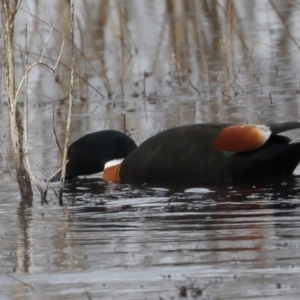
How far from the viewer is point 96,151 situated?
302 inches

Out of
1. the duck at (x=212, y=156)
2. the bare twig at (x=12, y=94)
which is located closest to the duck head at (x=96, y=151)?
Answer: the duck at (x=212, y=156)

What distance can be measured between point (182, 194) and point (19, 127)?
1120mm

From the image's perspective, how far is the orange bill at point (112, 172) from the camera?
727 cm

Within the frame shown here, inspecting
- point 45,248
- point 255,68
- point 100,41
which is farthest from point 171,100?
point 45,248

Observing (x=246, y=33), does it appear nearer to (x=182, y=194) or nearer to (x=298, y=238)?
(x=182, y=194)

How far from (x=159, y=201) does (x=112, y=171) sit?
4.20 ft

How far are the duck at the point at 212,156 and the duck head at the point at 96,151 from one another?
0.38 meters

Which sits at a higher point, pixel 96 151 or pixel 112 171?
pixel 96 151

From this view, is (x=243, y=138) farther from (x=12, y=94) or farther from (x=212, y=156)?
(x=12, y=94)

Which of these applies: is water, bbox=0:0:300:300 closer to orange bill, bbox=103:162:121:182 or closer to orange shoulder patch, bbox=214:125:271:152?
orange bill, bbox=103:162:121:182

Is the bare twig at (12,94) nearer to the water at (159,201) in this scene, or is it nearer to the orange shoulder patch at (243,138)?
the water at (159,201)

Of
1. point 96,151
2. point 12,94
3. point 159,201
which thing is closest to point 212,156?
point 159,201

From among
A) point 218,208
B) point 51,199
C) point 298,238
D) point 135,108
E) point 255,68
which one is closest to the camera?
point 298,238

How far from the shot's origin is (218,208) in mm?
5766
